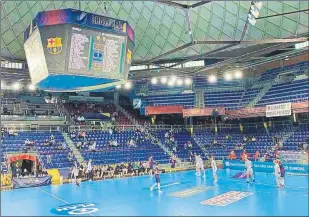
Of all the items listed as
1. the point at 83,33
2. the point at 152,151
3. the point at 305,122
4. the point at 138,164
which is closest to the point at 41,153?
the point at 138,164

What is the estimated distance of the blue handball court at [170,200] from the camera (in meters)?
14.8

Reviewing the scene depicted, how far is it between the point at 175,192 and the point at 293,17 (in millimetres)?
21755

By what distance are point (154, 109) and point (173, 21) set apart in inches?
528

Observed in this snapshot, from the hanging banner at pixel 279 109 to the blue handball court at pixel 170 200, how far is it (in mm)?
12698

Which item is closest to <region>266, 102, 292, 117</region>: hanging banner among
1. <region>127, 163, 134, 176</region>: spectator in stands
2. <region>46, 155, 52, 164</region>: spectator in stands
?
<region>127, 163, 134, 176</region>: spectator in stands

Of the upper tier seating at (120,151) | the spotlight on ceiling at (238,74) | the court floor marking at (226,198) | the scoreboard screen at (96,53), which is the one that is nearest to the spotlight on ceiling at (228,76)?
the spotlight on ceiling at (238,74)

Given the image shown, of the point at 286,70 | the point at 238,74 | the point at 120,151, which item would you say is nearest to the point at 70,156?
the point at 120,151

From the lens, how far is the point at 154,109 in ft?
148

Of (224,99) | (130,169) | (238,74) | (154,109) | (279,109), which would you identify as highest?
(238,74)

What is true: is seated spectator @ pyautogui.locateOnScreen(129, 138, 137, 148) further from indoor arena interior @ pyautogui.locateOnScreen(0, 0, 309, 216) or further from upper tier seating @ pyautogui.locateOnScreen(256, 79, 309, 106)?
upper tier seating @ pyautogui.locateOnScreen(256, 79, 309, 106)

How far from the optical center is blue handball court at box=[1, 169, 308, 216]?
14.8 meters

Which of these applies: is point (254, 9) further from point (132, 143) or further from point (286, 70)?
point (132, 143)

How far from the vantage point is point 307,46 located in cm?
3519

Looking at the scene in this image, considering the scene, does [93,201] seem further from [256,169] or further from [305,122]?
[305,122]
